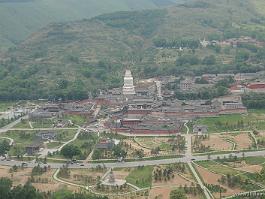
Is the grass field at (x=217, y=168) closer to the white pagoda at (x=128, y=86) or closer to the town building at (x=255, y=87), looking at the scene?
the town building at (x=255, y=87)

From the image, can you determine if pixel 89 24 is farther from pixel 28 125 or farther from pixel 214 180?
pixel 214 180

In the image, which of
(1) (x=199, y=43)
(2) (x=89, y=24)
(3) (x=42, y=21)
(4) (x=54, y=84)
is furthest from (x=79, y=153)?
(3) (x=42, y=21)

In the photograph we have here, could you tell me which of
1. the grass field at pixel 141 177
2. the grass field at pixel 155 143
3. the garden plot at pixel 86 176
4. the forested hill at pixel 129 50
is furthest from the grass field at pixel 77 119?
the grass field at pixel 141 177

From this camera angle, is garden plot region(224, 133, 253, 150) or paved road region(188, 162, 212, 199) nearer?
paved road region(188, 162, 212, 199)

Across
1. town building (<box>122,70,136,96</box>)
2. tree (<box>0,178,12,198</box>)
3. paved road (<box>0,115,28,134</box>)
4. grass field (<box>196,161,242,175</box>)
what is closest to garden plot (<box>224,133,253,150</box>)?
grass field (<box>196,161,242,175</box>)

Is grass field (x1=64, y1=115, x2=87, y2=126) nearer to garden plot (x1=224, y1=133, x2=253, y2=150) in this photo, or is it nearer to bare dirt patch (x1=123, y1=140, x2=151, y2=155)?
bare dirt patch (x1=123, y1=140, x2=151, y2=155)

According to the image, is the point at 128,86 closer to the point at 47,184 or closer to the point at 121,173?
the point at 121,173
